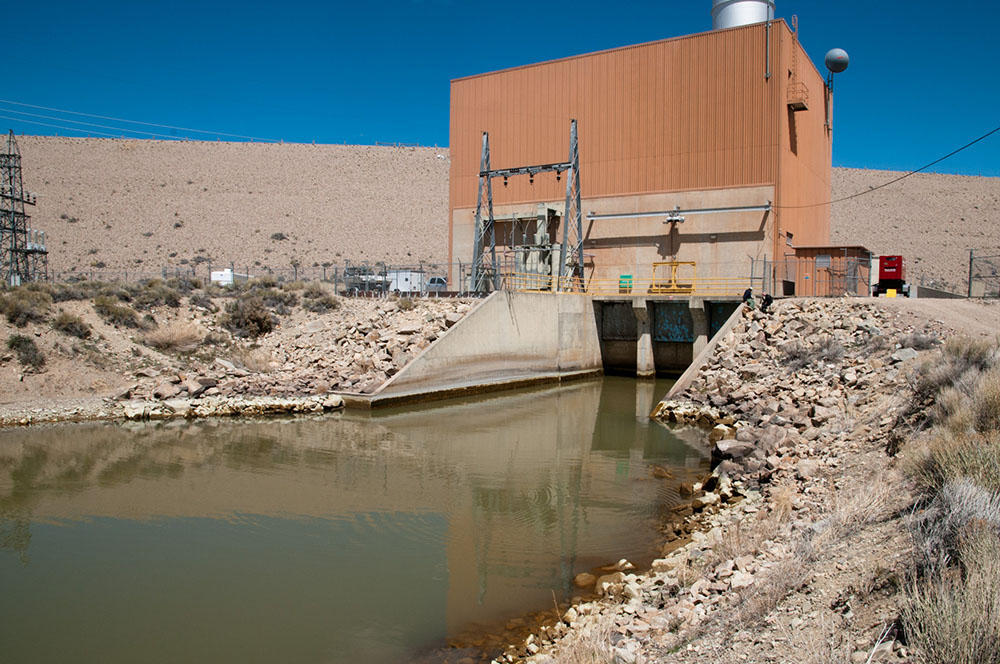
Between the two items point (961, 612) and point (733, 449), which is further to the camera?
point (733, 449)

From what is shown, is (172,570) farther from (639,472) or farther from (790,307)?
(790,307)

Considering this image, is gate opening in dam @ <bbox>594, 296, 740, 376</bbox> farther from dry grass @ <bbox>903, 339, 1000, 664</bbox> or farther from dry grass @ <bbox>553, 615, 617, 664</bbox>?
dry grass @ <bbox>553, 615, 617, 664</bbox>

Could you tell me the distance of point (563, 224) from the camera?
1336 inches

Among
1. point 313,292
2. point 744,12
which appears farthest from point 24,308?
point 744,12

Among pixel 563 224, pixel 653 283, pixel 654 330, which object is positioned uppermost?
pixel 563 224

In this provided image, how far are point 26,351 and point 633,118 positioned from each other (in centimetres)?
2570

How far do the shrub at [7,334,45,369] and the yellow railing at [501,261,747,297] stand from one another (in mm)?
16488

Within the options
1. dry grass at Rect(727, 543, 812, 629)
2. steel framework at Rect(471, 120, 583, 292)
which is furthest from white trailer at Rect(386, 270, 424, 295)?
dry grass at Rect(727, 543, 812, 629)

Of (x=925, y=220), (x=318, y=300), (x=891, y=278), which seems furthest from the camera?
(x=925, y=220)

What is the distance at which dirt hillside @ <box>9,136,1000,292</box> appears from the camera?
66062mm

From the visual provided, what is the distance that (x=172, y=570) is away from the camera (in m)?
9.41

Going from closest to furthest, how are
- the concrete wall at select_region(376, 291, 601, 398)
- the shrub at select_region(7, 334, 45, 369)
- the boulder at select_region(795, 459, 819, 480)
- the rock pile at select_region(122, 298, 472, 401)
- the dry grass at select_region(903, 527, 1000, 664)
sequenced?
the dry grass at select_region(903, 527, 1000, 664) → the boulder at select_region(795, 459, 819, 480) → the shrub at select_region(7, 334, 45, 369) → the rock pile at select_region(122, 298, 472, 401) → the concrete wall at select_region(376, 291, 601, 398)

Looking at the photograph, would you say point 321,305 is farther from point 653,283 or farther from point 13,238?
point 13,238

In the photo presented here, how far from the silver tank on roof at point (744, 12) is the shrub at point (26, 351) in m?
31.3
